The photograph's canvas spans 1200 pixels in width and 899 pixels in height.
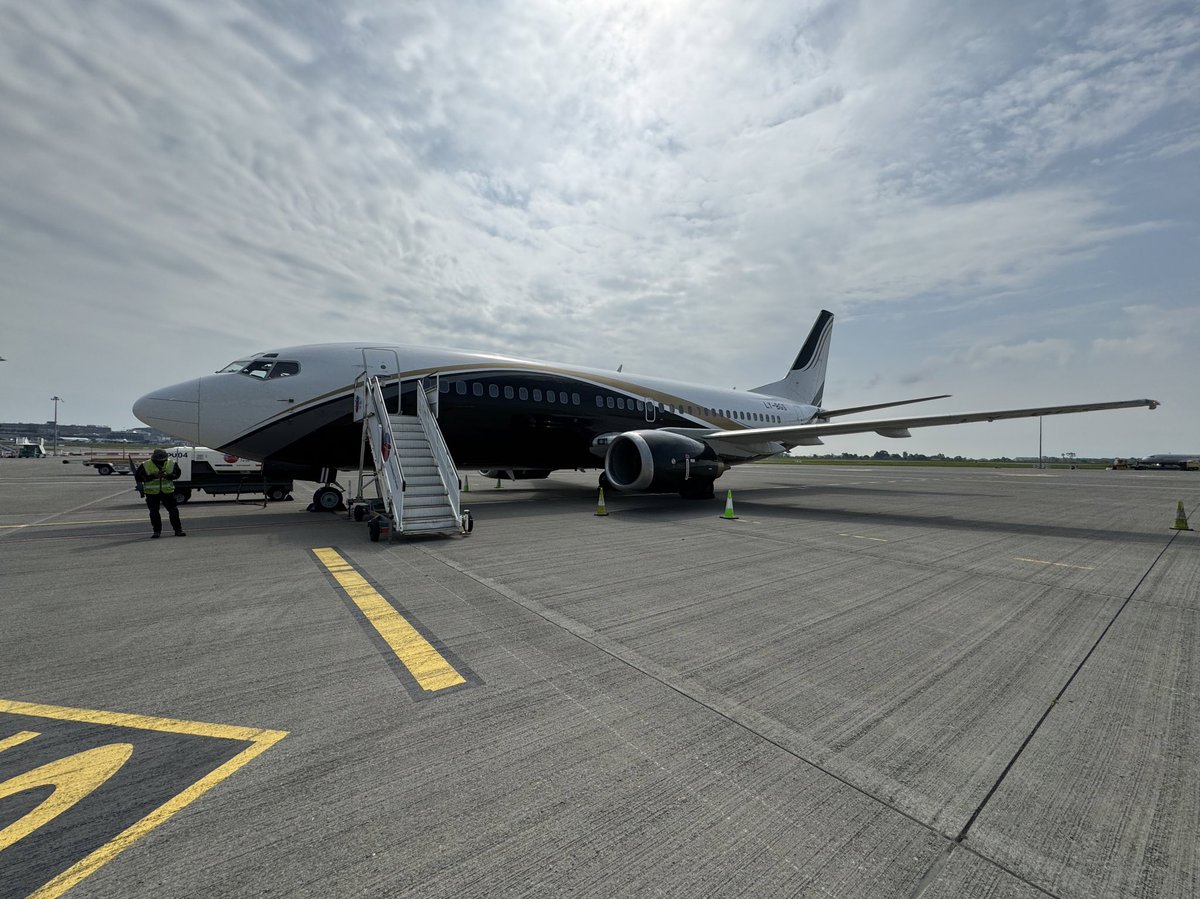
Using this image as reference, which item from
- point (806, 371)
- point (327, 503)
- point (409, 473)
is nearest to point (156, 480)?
point (327, 503)

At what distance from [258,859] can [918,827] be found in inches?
99.9

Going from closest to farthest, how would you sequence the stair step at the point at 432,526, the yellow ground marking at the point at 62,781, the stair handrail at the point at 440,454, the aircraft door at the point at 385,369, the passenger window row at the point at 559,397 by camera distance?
the yellow ground marking at the point at 62,781 < the stair step at the point at 432,526 < the stair handrail at the point at 440,454 < the aircraft door at the point at 385,369 < the passenger window row at the point at 559,397

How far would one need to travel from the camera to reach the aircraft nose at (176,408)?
10.0 m

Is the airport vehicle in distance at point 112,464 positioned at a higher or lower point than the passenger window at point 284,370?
lower

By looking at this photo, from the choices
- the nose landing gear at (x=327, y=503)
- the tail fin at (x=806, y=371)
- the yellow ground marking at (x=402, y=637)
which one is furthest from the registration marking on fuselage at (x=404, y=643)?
the tail fin at (x=806, y=371)

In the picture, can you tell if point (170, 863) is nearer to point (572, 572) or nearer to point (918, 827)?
point (918, 827)

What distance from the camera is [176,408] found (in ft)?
32.9

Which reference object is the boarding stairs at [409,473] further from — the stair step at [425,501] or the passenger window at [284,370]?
the passenger window at [284,370]

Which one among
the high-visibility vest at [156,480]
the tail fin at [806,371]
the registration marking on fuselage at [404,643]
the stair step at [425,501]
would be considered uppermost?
the tail fin at [806,371]

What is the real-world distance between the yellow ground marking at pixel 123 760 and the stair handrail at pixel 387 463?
508 centimetres

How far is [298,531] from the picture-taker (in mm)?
9242

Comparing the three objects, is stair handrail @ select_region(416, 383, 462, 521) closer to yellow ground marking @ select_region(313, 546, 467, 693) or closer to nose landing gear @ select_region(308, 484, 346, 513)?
yellow ground marking @ select_region(313, 546, 467, 693)

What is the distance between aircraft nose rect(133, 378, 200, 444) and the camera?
10000mm

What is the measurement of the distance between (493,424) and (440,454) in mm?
3431
